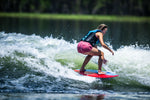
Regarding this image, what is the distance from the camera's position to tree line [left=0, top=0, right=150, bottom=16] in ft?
271

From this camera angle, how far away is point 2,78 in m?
9.39

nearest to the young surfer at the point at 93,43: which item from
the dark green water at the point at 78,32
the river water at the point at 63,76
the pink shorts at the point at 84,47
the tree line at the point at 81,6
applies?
the pink shorts at the point at 84,47

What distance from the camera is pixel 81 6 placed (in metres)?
88.0

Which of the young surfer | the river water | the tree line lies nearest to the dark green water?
the river water

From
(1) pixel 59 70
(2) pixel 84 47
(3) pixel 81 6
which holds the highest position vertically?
(3) pixel 81 6

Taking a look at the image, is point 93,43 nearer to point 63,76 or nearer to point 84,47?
point 84,47

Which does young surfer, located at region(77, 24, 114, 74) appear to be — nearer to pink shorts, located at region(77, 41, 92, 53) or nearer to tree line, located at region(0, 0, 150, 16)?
pink shorts, located at region(77, 41, 92, 53)

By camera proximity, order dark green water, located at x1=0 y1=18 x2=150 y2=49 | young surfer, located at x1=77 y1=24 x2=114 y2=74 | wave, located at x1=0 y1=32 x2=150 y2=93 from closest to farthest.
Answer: wave, located at x1=0 y1=32 x2=150 y2=93 → young surfer, located at x1=77 y1=24 x2=114 y2=74 → dark green water, located at x1=0 y1=18 x2=150 y2=49

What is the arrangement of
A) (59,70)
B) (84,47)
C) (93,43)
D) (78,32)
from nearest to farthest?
(84,47), (93,43), (59,70), (78,32)

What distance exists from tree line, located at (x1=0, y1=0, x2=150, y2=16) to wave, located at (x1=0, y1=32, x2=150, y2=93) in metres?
70.6

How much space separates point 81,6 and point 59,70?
7883 cm

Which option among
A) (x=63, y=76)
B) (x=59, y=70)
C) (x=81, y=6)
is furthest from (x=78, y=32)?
(x=81, y=6)

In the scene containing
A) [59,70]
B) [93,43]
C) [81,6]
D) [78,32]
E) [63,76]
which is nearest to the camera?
[93,43]

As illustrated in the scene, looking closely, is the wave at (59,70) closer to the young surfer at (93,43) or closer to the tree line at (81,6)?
the young surfer at (93,43)
